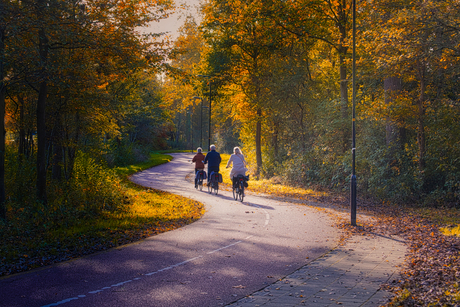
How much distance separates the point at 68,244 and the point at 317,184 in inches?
587

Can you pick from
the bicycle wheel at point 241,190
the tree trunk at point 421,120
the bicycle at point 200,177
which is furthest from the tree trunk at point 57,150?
the tree trunk at point 421,120

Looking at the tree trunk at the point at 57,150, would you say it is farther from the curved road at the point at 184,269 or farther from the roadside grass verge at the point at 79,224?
the curved road at the point at 184,269

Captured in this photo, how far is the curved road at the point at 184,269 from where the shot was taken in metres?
5.13

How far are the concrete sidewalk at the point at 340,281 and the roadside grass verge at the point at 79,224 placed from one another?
4.26m

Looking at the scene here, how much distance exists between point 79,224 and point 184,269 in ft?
15.9

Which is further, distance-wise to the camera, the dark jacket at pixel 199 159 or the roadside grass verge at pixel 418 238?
the dark jacket at pixel 199 159

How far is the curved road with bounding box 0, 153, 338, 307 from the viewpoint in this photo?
16.8ft

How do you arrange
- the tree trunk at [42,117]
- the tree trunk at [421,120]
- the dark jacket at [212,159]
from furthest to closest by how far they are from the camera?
the dark jacket at [212,159] → the tree trunk at [421,120] → the tree trunk at [42,117]

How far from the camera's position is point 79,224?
9.98 metres

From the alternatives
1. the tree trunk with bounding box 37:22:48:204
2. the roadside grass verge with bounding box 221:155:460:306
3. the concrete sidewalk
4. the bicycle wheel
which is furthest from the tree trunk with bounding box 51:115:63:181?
the concrete sidewalk

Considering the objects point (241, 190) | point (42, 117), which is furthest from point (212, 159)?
point (42, 117)

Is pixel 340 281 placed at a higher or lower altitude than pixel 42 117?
lower

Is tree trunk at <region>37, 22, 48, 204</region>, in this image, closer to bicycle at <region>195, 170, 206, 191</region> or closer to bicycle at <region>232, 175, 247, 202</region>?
bicycle at <region>232, 175, 247, 202</region>

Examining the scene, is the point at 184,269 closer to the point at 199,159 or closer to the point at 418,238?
the point at 418,238
